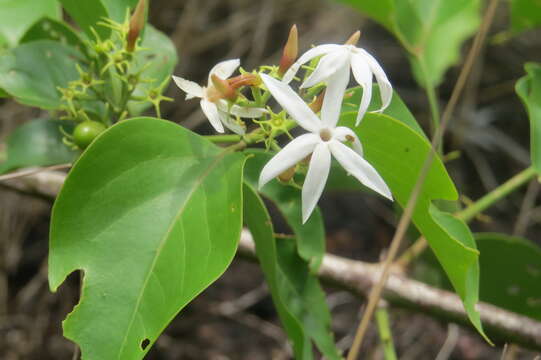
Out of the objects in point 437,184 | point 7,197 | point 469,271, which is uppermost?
point 437,184

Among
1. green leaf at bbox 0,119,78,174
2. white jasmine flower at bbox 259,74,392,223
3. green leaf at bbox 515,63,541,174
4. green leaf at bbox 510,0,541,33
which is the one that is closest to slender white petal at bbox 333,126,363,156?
white jasmine flower at bbox 259,74,392,223

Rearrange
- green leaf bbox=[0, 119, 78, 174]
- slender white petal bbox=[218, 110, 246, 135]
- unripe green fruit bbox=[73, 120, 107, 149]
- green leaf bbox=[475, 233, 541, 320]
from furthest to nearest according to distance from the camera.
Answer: green leaf bbox=[475, 233, 541, 320], green leaf bbox=[0, 119, 78, 174], unripe green fruit bbox=[73, 120, 107, 149], slender white petal bbox=[218, 110, 246, 135]

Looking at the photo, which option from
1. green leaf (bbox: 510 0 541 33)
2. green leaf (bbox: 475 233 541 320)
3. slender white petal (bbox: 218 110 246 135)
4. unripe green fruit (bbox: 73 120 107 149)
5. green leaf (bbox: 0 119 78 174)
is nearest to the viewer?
slender white petal (bbox: 218 110 246 135)

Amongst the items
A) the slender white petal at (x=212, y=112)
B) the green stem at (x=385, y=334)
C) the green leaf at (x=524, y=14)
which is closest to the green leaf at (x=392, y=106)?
the slender white petal at (x=212, y=112)

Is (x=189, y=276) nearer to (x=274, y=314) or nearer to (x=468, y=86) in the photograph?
(x=274, y=314)

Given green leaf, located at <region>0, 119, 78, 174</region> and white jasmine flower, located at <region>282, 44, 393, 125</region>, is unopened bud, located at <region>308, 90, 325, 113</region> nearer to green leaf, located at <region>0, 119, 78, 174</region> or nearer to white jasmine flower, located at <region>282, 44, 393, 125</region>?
white jasmine flower, located at <region>282, 44, 393, 125</region>

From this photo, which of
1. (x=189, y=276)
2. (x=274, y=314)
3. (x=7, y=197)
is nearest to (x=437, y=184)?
(x=189, y=276)

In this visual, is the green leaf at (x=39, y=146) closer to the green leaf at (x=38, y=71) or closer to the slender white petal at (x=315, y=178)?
the green leaf at (x=38, y=71)

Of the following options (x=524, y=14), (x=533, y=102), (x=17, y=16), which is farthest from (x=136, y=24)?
(x=524, y=14)

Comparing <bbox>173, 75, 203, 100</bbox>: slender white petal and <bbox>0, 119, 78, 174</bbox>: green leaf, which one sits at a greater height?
<bbox>173, 75, 203, 100</bbox>: slender white petal
